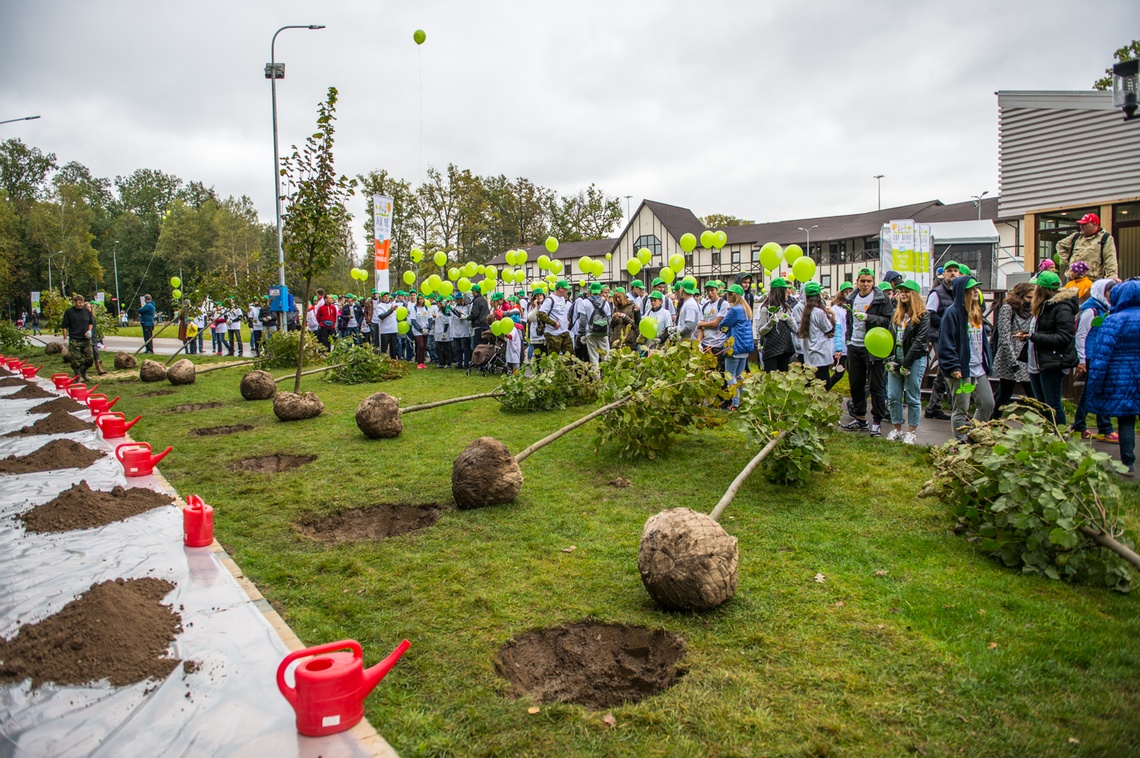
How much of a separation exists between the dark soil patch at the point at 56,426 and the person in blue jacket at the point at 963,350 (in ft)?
35.7

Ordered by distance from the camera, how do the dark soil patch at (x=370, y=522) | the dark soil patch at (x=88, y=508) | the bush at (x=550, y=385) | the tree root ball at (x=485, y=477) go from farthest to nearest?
1. the bush at (x=550, y=385)
2. the tree root ball at (x=485, y=477)
3. the dark soil patch at (x=370, y=522)
4. the dark soil patch at (x=88, y=508)

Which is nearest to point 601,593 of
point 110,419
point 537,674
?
point 537,674

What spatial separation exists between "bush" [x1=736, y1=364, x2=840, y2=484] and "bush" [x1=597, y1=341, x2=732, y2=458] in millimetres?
899

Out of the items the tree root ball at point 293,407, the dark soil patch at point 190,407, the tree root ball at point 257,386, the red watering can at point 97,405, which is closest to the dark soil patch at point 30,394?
the dark soil patch at point 190,407

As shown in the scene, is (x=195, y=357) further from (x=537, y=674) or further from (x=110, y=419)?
(x=537, y=674)

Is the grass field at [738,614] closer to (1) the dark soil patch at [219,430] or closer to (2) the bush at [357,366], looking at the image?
(1) the dark soil patch at [219,430]

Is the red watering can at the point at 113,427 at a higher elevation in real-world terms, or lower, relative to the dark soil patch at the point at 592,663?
higher

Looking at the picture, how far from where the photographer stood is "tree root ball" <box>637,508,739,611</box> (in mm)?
3621

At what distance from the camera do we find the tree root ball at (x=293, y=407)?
33.0 feet

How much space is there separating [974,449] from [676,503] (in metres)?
2.36

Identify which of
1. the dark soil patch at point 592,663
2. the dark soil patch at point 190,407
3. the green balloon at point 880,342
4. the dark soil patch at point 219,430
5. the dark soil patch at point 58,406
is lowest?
the dark soil patch at point 592,663

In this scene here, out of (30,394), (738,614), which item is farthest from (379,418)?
(30,394)

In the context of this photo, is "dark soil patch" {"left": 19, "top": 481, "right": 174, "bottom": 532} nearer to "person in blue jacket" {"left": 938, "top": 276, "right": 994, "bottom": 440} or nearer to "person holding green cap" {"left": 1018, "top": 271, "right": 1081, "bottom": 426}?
"person in blue jacket" {"left": 938, "top": 276, "right": 994, "bottom": 440}

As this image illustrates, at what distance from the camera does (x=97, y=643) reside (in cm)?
316
